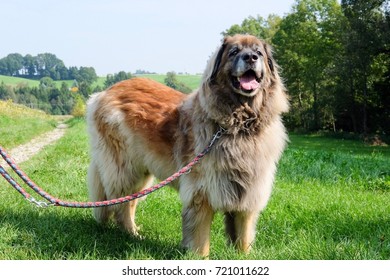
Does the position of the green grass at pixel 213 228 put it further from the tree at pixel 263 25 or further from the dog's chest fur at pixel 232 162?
the tree at pixel 263 25

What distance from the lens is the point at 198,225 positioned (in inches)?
158

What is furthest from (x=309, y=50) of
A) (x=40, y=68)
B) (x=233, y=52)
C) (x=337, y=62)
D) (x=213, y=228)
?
(x=233, y=52)

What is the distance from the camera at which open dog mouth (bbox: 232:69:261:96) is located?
3842mm

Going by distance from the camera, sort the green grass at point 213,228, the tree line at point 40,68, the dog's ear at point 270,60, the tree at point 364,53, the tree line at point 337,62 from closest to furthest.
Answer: the green grass at point 213,228
the dog's ear at point 270,60
the tree at point 364,53
the tree line at point 337,62
the tree line at point 40,68

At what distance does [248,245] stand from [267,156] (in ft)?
2.83

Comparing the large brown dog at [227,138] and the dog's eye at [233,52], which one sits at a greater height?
the dog's eye at [233,52]

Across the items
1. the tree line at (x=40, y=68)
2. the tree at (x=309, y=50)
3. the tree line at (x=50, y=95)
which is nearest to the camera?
the tree at (x=309, y=50)

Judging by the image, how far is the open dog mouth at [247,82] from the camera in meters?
3.84

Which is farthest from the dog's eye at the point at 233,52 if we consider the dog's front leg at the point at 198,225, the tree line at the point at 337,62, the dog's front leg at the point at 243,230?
the tree line at the point at 337,62

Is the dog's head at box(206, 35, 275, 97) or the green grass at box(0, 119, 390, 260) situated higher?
the dog's head at box(206, 35, 275, 97)

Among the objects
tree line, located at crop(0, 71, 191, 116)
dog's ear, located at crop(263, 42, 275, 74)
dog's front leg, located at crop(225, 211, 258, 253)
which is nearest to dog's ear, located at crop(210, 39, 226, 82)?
dog's ear, located at crop(263, 42, 275, 74)

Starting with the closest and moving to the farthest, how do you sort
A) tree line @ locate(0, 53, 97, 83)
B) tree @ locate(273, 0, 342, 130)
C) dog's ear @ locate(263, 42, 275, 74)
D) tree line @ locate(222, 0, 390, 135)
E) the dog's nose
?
the dog's nose → dog's ear @ locate(263, 42, 275, 74) → tree line @ locate(222, 0, 390, 135) → tree @ locate(273, 0, 342, 130) → tree line @ locate(0, 53, 97, 83)

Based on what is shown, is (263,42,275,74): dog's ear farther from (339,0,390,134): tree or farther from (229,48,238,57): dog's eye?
(339,0,390,134): tree

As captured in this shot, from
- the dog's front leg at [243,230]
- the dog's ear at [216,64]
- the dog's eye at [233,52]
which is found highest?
the dog's eye at [233,52]
